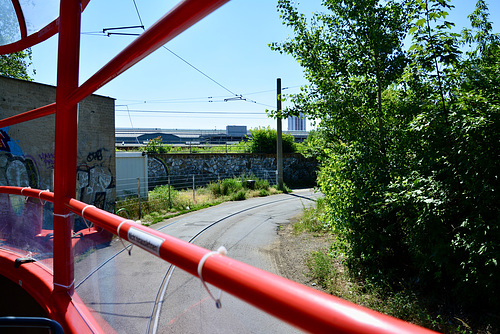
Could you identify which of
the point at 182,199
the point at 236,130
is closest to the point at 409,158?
the point at 182,199

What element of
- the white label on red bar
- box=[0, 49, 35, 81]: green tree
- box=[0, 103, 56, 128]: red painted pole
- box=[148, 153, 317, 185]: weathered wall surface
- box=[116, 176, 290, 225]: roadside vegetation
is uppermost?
box=[0, 49, 35, 81]: green tree

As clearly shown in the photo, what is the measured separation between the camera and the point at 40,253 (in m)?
2.57

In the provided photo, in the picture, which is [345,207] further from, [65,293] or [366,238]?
[65,293]

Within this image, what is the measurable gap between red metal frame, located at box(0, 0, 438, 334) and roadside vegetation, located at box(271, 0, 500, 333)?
133 inches

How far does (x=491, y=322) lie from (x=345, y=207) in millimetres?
2404

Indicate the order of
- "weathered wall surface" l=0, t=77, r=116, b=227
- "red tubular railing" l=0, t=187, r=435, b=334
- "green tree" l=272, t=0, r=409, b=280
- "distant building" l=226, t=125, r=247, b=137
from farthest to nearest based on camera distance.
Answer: "distant building" l=226, t=125, r=247, b=137 → "weathered wall surface" l=0, t=77, r=116, b=227 → "green tree" l=272, t=0, r=409, b=280 → "red tubular railing" l=0, t=187, r=435, b=334

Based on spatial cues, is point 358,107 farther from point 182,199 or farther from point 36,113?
point 182,199

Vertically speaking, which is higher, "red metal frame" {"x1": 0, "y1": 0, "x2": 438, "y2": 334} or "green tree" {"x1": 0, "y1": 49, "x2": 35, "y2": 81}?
"green tree" {"x1": 0, "y1": 49, "x2": 35, "y2": 81}

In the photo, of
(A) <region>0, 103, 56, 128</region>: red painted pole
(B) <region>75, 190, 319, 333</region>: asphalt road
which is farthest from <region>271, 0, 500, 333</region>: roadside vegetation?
(A) <region>0, 103, 56, 128</region>: red painted pole

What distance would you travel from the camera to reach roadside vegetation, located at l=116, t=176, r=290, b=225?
1229 cm

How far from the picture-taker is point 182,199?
14875 millimetres

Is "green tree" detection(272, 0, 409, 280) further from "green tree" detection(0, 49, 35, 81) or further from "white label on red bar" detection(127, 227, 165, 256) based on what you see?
"green tree" detection(0, 49, 35, 81)

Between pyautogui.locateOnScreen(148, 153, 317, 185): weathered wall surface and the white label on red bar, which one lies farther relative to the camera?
pyautogui.locateOnScreen(148, 153, 317, 185): weathered wall surface

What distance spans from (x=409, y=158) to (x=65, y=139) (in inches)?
167
